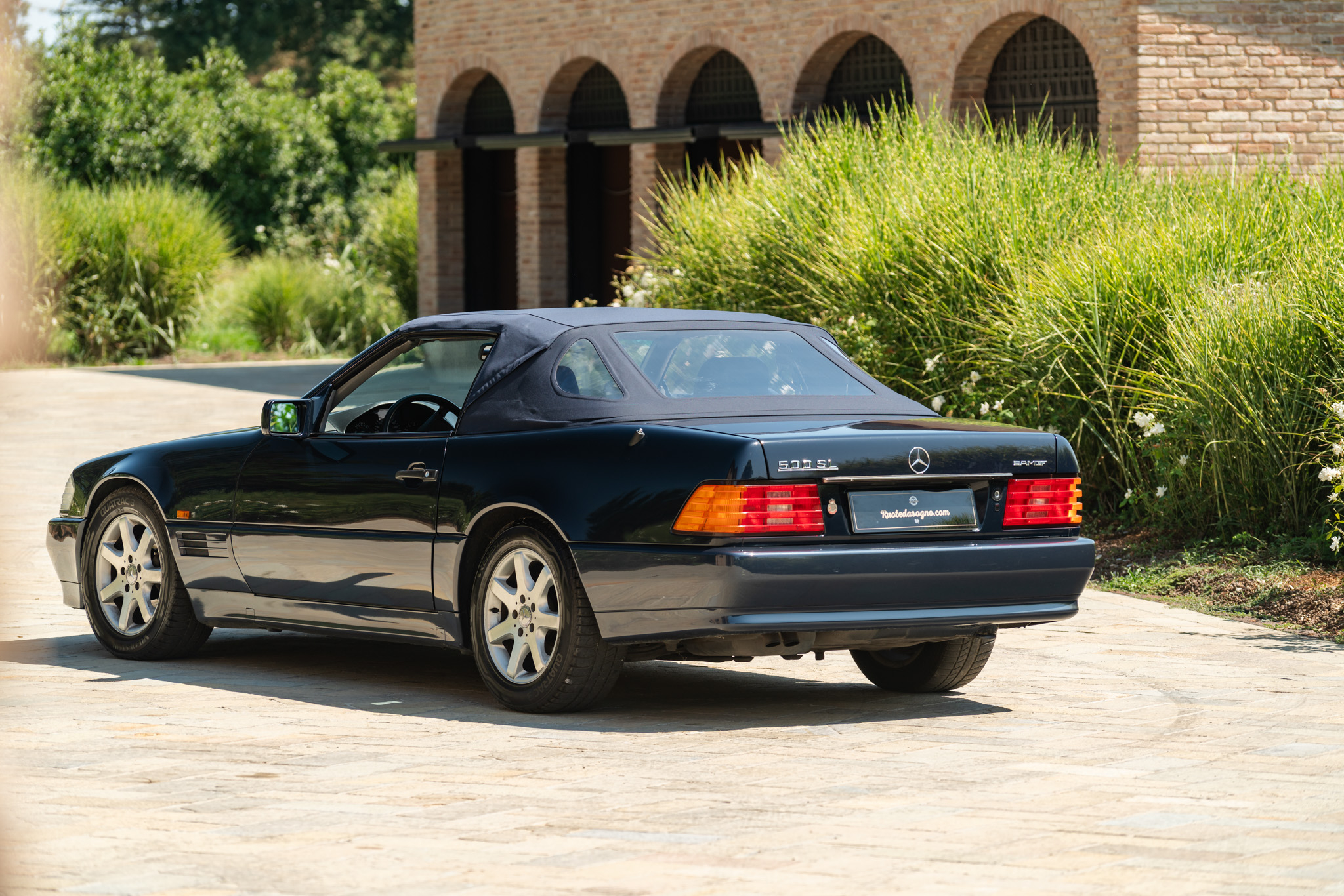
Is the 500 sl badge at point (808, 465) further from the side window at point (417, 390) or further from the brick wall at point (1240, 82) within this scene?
the brick wall at point (1240, 82)

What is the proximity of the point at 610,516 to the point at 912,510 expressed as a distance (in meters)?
1.01

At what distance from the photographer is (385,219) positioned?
110ft

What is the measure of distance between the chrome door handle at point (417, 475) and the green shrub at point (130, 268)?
23580mm

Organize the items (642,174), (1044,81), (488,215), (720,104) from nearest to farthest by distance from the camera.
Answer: (1044,81) < (720,104) < (642,174) < (488,215)

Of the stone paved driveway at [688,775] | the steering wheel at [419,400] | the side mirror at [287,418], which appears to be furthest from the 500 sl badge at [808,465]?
the side mirror at [287,418]

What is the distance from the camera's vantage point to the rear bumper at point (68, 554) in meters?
8.23

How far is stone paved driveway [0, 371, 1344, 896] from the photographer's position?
454 centimetres

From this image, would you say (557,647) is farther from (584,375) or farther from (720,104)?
(720,104)

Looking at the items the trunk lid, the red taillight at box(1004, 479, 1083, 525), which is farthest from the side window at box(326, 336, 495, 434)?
the red taillight at box(1004, 479, 1083, 525)

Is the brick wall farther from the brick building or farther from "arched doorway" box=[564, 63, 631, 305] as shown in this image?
"arched doorway" box=[564, 63, 631, 305]

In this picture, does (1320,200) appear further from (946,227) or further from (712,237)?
(712,237)

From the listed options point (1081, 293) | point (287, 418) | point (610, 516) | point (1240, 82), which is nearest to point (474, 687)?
point (287, 418)

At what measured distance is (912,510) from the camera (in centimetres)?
639

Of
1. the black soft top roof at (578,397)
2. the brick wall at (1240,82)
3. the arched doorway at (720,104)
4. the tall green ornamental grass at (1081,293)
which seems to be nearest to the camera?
the black soft top roof at (578,397)
